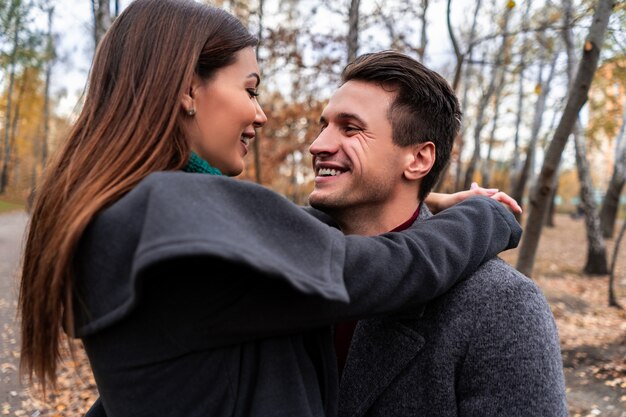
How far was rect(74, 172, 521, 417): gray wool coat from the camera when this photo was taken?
3.63 ft

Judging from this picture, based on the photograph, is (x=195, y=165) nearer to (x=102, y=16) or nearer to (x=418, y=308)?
(x=418, y=308)

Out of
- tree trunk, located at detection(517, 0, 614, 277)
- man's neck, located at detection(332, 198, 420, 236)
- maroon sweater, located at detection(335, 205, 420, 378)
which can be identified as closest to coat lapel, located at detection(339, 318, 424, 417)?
maroon sweater, located at detection(335, 205, 420, 378)

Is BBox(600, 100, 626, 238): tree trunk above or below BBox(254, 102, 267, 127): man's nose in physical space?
→ below

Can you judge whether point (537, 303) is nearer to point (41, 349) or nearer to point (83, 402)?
point (41, 349)

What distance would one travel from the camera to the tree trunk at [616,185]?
15.3m

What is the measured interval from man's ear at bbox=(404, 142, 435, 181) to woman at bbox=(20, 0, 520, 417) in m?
0.58

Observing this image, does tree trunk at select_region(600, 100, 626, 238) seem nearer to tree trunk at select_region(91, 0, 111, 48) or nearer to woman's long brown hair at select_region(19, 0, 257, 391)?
tree trunk at select_region(91, 0, 111, 48)

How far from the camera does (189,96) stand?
157 centimetres

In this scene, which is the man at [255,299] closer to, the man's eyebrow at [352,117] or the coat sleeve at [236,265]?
the coat sleeve at [236,265]

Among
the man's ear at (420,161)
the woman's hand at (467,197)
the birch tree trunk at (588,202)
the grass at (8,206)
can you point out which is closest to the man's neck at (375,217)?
the man's ear at (420,161)

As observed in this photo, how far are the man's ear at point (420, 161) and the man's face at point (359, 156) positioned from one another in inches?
1.3

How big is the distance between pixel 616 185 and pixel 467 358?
60.1 ft

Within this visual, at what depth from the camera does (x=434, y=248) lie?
5.10 feet

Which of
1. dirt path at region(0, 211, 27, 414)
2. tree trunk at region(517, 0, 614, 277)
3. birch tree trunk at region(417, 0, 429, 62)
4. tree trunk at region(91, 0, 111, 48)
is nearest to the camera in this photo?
tree trunk at region(517, 0, 614, 277)
